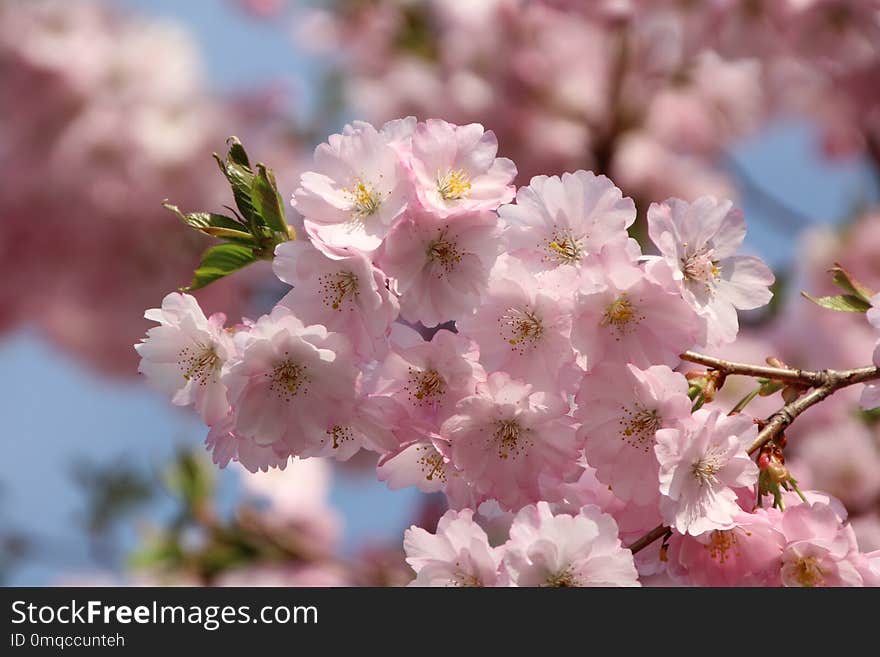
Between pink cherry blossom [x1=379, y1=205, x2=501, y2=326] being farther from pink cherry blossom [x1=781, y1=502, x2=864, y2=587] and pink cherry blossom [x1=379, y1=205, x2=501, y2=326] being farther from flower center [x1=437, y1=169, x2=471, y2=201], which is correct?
pink cherry blossom [x1=781, y1=502, x2=864, y2=587]

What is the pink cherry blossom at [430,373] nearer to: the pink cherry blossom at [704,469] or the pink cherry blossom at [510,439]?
the pink cherry blossom at [510,439]

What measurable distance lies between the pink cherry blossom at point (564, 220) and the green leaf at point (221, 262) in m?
0.25

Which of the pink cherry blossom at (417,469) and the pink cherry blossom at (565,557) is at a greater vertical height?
the pink cherry blossom at (417,469)

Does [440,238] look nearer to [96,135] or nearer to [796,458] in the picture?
[796,458]

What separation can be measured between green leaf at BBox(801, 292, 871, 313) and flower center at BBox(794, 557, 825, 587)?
0.26 meters

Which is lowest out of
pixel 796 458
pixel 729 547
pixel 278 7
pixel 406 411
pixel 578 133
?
pixel 729 547

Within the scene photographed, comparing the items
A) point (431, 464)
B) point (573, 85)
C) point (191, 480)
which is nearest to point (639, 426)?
point (431, 464)

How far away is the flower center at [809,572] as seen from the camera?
962mm

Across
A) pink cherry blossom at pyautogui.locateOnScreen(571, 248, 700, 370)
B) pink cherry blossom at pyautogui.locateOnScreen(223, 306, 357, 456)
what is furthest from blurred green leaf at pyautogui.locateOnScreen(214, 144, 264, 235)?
pink cherry blossom at pyautogui.locateOnScreen(571, 248, 700, 370)

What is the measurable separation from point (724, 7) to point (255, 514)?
1.68m

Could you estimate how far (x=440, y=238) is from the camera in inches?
36.5

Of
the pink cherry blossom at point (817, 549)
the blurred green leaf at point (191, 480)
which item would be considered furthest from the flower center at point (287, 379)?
the blurred green leaf at point (191, 480)

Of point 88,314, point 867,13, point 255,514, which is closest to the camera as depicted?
A: point 867,13

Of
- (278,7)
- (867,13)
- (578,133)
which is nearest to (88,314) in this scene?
(278,7)
